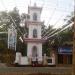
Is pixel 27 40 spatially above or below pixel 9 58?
above

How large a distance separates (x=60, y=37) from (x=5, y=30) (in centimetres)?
997

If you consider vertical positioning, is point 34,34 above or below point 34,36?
above

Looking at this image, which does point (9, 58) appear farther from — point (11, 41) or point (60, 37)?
point (60, 37)

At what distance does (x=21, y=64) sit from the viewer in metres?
29.3

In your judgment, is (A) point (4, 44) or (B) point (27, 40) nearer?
(B) point (27, 40)

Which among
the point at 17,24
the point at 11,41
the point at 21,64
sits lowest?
the point at 21,64

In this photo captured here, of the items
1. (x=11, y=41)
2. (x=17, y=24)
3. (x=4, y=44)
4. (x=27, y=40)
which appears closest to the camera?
(x=11, y=41)

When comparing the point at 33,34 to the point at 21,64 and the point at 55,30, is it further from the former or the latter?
the point at 55,30

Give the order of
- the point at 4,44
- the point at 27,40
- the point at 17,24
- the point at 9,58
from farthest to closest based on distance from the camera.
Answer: the point at 17,24 < the point at 4,44 < the point at 9,58 < the point at 27,40

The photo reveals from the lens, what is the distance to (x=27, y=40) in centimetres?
3178

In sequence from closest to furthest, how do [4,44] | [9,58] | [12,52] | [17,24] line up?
[9,58] → [12,52] → [4,44] → [17,24]

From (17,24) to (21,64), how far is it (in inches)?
745

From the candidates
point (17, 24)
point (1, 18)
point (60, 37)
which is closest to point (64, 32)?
point (60, 37)

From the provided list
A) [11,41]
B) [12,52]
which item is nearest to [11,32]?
[11,41]
